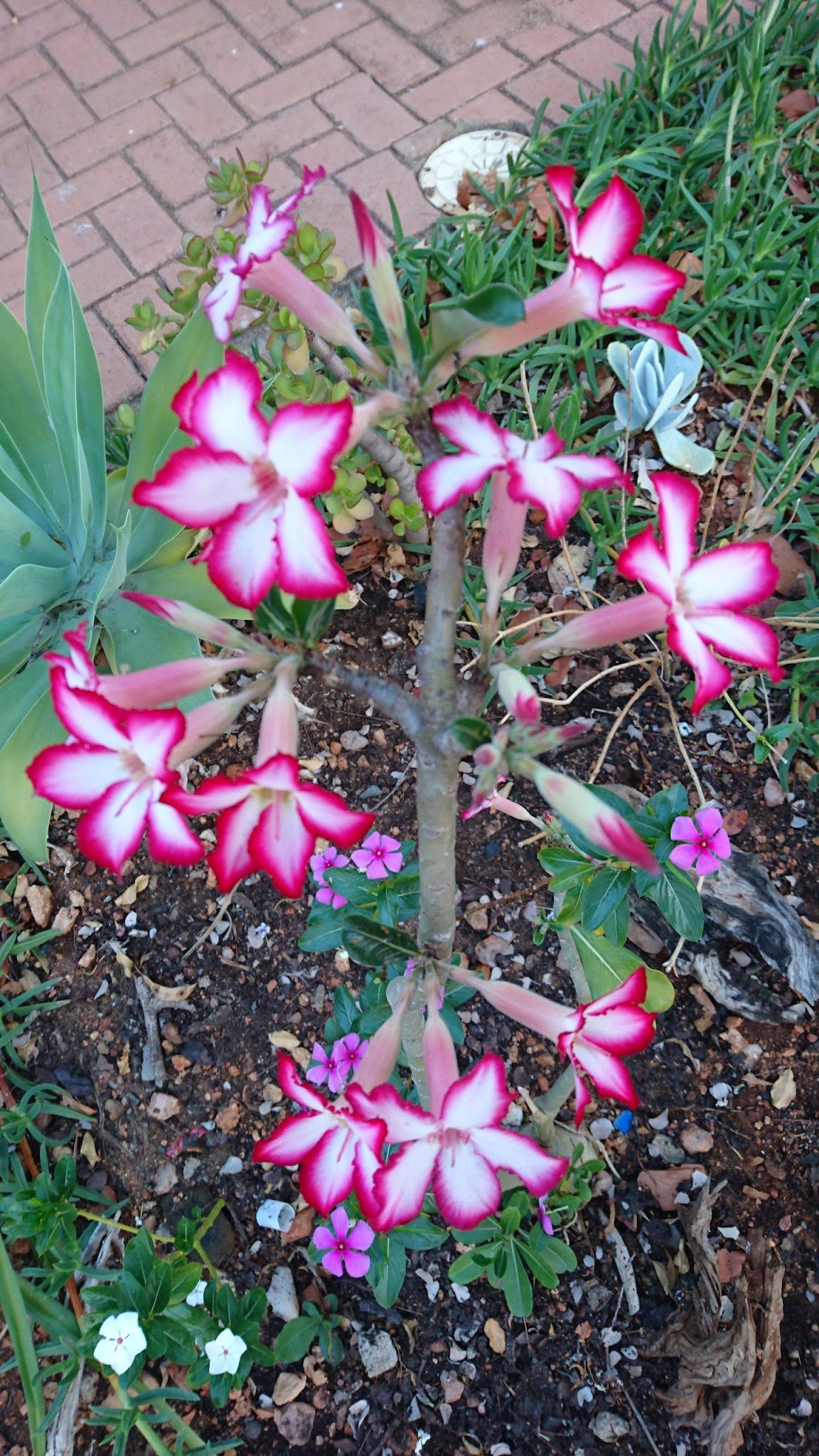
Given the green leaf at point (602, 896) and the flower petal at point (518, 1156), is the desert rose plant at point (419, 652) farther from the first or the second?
the green leaf at point (602, 896)

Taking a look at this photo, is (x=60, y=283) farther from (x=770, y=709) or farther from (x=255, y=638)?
(x=770, y=709)

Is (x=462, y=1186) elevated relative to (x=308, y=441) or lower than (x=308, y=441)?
lower

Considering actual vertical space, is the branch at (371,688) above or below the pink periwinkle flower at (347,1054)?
above

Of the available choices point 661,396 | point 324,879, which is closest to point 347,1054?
point 324,879

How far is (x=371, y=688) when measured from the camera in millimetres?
854

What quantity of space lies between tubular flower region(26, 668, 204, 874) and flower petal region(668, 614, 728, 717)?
34 cm

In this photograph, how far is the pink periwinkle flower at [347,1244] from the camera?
1312 mm

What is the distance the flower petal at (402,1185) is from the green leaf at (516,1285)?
60cm

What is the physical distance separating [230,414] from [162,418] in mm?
1090

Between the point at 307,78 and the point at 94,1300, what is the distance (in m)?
3.44

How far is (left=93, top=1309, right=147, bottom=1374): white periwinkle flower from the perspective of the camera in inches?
47.6

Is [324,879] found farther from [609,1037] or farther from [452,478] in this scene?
[452,478]

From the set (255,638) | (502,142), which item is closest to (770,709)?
(255,638)

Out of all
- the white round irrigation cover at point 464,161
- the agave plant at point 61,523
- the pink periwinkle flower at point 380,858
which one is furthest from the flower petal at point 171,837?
the white round irrigation cover at point 464,161
